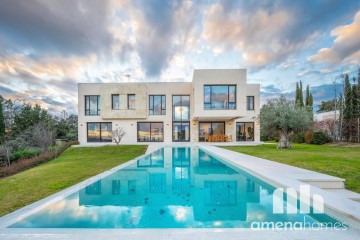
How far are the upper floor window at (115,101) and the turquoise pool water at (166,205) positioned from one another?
16834 millimetres

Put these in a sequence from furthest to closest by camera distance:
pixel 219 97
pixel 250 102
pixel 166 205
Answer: pixel 250 102 < pixel 219 97 < pixel 166 205

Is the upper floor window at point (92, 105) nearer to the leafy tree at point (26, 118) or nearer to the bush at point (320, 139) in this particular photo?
the leafy tree at point (26, 118)

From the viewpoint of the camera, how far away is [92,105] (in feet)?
75.2

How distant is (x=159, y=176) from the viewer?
715 centimetres

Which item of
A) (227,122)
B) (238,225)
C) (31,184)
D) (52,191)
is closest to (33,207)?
(52,191)

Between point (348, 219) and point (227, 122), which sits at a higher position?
point (227, 122)

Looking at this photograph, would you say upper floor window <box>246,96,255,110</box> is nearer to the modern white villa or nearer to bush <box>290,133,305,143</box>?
the modern white villa

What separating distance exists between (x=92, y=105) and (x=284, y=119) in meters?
20.2

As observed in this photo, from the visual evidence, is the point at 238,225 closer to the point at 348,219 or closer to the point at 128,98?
the point at 348,219

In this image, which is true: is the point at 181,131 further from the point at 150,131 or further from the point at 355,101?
the point at 355,101

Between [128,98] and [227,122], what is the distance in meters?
11.9

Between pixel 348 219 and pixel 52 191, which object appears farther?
pixel 52 191

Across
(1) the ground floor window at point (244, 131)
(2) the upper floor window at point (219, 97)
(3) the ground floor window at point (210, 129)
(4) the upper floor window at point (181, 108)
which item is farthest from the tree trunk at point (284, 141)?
(4) the upper floor window at point (181, 108)

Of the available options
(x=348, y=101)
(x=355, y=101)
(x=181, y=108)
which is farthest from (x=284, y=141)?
(x=355, y=101)
